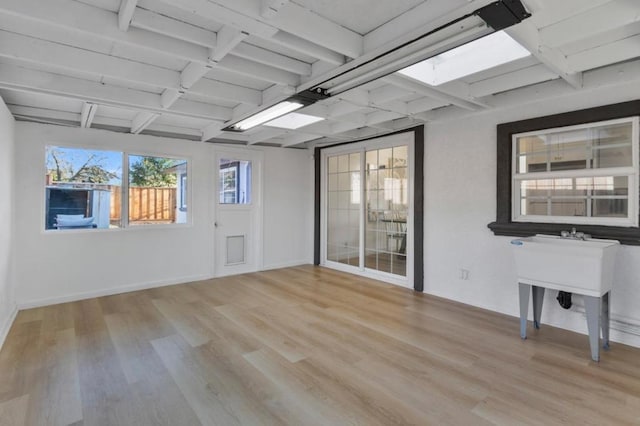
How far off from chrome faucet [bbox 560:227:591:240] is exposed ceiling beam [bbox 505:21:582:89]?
1.34 m

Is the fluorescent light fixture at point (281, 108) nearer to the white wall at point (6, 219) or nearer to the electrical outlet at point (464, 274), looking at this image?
the white wall at point (6, 219)

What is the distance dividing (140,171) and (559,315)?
5490 millimetres

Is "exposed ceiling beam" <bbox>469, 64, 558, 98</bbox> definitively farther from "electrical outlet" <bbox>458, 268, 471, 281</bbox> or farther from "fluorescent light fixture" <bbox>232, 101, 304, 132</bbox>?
"electrical outlet" <bbox>458, 268, 471, 281</bbox>

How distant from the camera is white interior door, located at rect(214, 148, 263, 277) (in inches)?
222

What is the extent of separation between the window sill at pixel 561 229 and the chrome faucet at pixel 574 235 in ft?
0.24

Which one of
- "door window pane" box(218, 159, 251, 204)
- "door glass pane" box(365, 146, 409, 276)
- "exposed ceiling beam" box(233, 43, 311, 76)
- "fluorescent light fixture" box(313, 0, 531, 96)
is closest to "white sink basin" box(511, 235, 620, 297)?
"fluorescent light fixture" box(313, 0, 531, 96)

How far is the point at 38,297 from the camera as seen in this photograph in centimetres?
412

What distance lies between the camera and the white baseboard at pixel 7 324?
3.10m

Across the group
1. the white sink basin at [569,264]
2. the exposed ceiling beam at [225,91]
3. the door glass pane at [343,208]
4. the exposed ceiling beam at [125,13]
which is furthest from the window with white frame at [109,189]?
the white sink basin at [569,264]

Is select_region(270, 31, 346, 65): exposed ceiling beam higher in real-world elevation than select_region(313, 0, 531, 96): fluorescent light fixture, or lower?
higher

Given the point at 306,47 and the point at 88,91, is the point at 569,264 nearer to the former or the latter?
the point at 306,47

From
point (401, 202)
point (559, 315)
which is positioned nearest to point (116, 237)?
point (401, 202)

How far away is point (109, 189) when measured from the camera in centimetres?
462

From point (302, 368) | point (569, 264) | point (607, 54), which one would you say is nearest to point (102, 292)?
point (302, 368)
